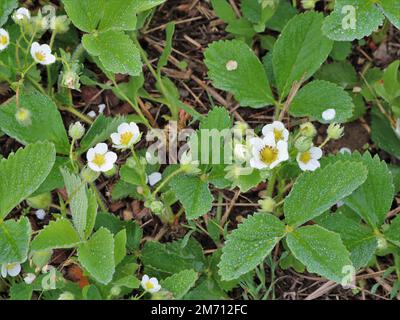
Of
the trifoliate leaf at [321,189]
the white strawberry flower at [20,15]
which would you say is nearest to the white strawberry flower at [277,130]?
the trifoliate leaf at [321,189]

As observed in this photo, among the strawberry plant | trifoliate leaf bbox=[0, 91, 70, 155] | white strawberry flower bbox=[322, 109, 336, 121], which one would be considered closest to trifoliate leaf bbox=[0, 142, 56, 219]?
the strawberry plant

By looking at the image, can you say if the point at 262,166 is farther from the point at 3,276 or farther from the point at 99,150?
the point at 3,276

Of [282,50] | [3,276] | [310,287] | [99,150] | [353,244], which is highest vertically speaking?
[282,50]

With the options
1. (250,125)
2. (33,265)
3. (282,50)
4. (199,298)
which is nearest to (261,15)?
(282,50)

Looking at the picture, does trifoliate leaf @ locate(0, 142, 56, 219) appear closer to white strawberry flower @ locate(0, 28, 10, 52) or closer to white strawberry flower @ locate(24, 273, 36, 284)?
white strawberry flower @ locate(24, 273, 36, 284)

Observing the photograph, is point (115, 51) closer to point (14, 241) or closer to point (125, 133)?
point (125, 133)

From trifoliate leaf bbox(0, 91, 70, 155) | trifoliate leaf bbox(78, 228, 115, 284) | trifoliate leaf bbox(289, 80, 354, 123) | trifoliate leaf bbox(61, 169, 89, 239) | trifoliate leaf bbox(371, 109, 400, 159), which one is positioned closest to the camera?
trifoliate leaf bbox(78, 228, 115, 284)

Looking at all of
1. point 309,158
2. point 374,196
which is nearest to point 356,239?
point 374,196
